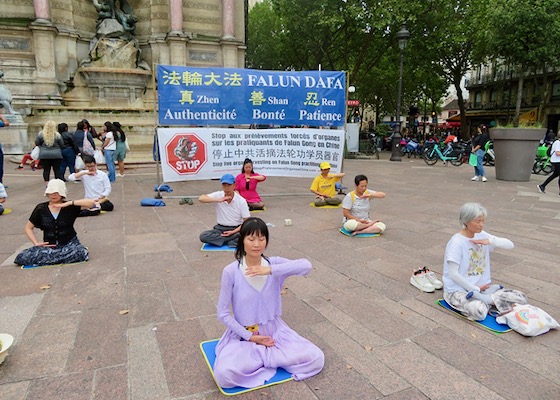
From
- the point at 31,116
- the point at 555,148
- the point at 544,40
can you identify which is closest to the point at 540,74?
the point at 544,40

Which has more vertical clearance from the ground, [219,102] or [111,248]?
[219,102]

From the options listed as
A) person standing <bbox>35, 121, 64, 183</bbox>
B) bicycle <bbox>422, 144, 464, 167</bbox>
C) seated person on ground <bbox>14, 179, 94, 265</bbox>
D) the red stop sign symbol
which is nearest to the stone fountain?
person standing <bbox>35, 121, 64, 183</bbox>

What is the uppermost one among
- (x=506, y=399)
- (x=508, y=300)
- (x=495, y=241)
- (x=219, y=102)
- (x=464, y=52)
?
(x=464, y=52)

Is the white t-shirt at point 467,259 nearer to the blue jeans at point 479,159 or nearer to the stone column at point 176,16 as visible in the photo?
the blue jeans at point 479,159

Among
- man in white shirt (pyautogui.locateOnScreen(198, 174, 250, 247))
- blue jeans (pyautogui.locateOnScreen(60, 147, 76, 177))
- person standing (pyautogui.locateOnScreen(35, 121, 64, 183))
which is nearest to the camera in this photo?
man in white shirt (pyautogui.locateOnScreen(198, 174, 250, 247))

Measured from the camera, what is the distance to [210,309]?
144 inches

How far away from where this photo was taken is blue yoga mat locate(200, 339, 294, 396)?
249 centimetres

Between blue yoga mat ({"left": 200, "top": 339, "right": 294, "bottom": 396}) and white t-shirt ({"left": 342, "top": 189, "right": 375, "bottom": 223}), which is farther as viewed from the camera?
white t-shirt ({"left": 342, "top": 189, "right": 375, "bottom": 223})

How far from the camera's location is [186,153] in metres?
8.31

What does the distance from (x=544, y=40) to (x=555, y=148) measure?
10.4 meters

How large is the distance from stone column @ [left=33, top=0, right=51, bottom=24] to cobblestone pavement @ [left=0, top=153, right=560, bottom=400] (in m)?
14.4

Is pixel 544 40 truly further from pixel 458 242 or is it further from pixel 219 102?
pixel 458 242

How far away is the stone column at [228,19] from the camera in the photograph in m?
20.1

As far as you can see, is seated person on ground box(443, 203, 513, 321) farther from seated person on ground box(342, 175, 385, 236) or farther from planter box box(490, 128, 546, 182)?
planter box box(490, 128, 546, 182)
